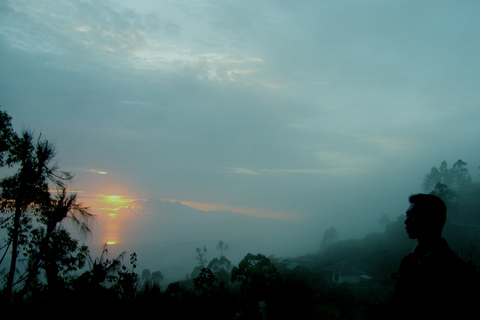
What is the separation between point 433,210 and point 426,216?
0.26 feet

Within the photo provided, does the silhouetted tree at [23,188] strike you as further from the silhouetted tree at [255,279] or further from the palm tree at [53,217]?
the silhouetted tree at [255,279]

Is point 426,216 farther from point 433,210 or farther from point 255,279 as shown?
point 255,279

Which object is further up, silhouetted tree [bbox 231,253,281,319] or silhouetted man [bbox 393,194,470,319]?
silhouetted man [bbox 393,194,470,319]

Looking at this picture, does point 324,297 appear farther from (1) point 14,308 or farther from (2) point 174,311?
(1) point 14,308

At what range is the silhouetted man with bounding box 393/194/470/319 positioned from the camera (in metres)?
2.13

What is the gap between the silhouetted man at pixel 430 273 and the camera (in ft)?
7.00

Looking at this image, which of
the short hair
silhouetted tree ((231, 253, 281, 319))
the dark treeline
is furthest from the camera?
silhouetted tree ((231, 253, 281, 319))

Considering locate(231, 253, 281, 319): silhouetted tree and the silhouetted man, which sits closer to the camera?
the silhouetted man

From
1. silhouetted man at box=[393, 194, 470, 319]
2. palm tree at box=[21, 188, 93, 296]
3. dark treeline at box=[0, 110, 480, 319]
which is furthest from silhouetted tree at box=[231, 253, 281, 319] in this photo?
silhouetted man at box=[393, 194, 470, 319]

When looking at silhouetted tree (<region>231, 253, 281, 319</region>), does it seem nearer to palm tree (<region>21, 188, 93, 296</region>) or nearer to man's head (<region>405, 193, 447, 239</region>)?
palm tree (<region>21, 188, 93, 296</region>)

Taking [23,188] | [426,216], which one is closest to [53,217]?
[23,188]

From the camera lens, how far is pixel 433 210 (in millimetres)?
2549

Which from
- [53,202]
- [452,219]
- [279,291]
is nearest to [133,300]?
[53,202]

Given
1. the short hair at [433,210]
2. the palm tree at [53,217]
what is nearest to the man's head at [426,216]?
the short hair at [433,210]
